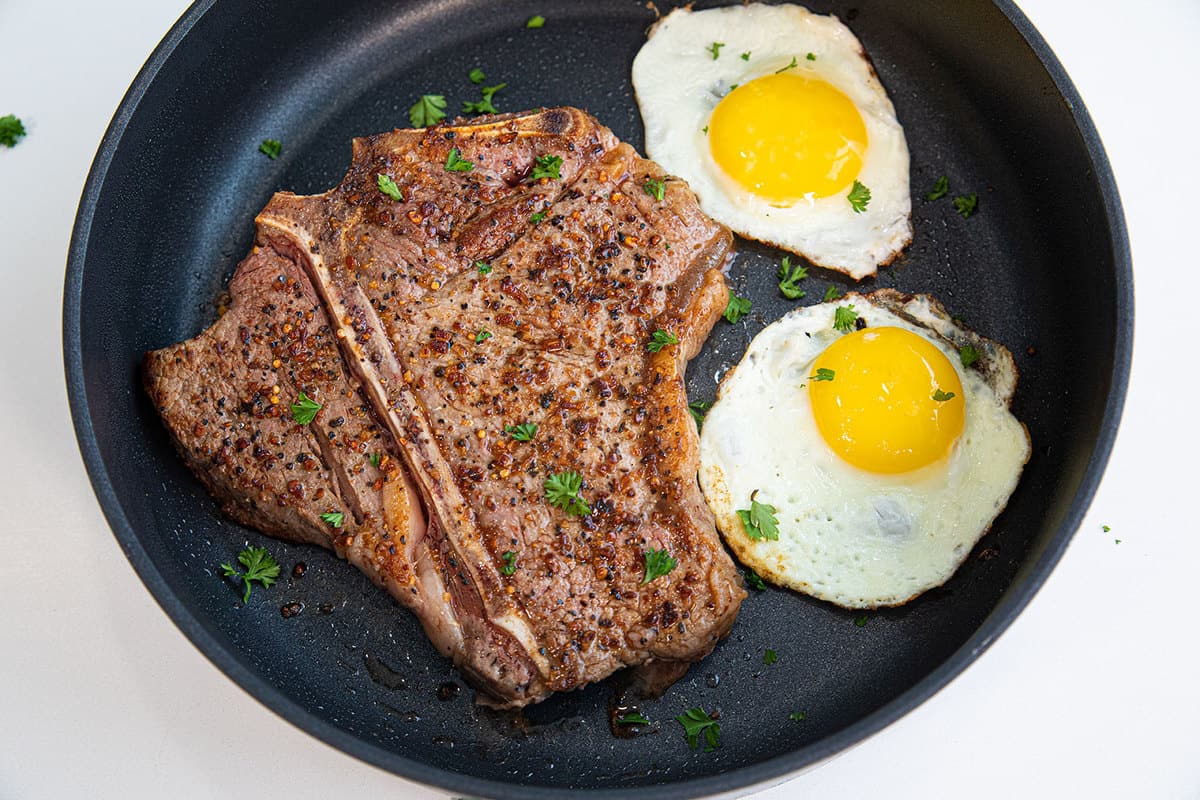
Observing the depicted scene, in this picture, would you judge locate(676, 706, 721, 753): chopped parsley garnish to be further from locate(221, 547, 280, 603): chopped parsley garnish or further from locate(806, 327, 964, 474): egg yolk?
locate(221, 547, 280, 603): chopped parsley garnish

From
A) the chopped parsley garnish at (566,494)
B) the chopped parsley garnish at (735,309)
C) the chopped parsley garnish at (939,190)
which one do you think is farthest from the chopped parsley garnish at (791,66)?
the chopped parsley garnish at (566,494)

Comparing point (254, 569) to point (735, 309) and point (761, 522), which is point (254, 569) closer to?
point (761, 522)

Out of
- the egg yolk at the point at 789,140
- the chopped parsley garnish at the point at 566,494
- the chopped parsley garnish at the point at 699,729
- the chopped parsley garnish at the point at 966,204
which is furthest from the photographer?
the chopped parsley garnish at the point at 966,204

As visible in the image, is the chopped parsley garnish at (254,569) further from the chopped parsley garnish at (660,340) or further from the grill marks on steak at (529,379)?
the chopped parsley garnish at (660,340)

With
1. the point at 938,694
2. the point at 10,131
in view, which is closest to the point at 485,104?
the point at 10,131

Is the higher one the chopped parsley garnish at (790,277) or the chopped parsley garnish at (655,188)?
the chopped parsley garnish at (655,188)

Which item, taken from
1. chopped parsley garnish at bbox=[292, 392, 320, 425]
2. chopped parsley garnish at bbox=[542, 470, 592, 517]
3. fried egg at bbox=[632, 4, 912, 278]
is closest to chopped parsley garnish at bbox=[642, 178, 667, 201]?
fried egg at bbox=[632, 4, 912, 278]
